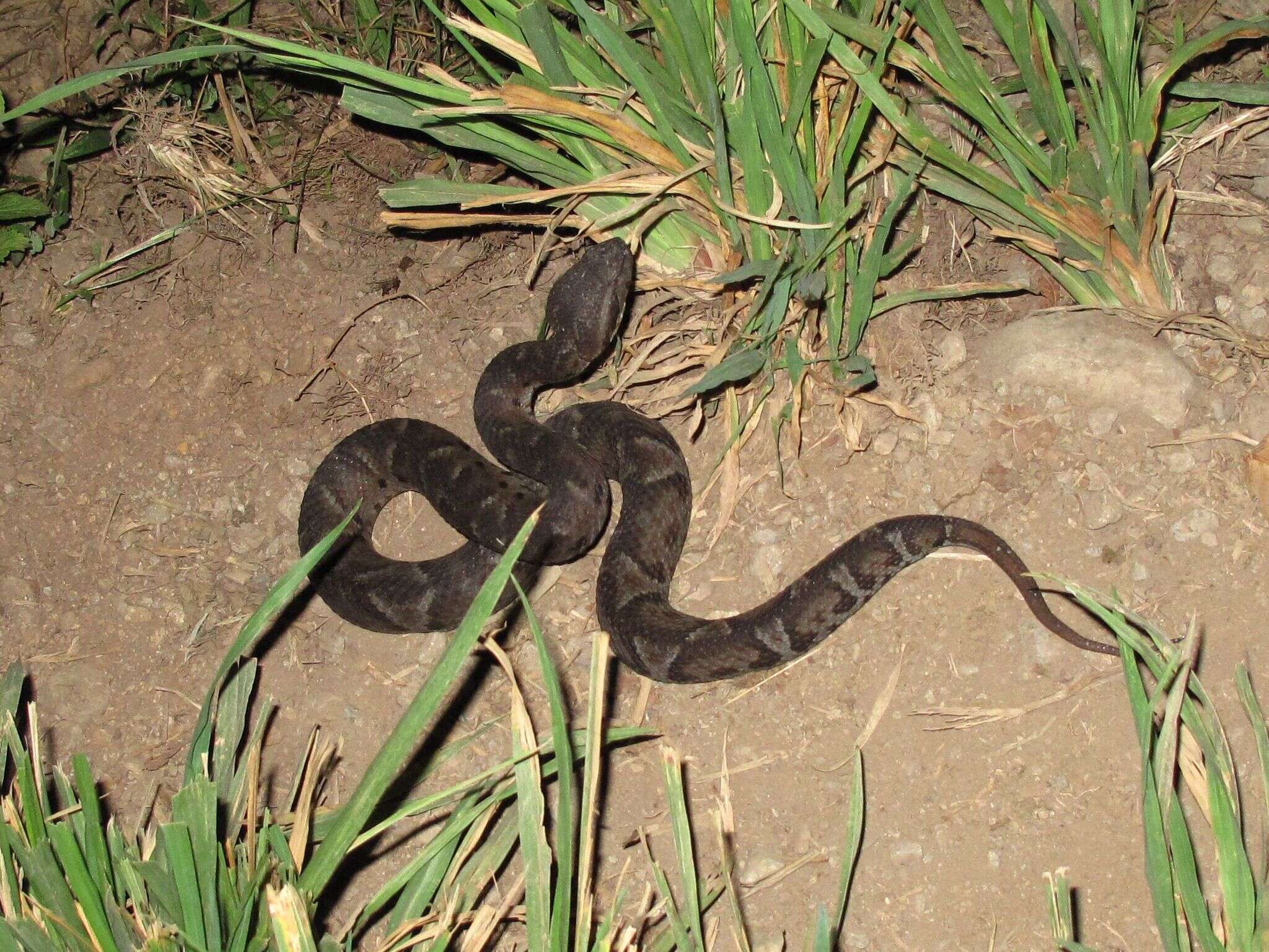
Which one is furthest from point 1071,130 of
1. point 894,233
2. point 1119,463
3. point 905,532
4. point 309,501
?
point 309,501

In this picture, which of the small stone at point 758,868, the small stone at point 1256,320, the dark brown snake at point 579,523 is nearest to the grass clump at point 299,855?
the small stone at point 758,868

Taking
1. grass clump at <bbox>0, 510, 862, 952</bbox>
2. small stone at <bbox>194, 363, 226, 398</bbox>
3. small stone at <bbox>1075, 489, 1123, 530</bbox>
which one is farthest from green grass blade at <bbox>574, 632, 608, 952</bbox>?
small stone at <bbox>194, 363, 226, 398</bbox>

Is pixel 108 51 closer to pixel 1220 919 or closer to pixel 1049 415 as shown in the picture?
pixel 1049 415

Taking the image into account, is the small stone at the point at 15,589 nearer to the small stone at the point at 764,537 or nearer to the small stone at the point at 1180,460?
the small stone at the point at 764,537

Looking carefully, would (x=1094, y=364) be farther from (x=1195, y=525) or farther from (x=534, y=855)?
(x=534, y=855)

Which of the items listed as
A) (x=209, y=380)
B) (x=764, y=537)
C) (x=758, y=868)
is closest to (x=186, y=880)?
(x=758, y=868)

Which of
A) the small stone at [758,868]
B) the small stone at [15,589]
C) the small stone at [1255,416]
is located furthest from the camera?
the small stone at [15,589]

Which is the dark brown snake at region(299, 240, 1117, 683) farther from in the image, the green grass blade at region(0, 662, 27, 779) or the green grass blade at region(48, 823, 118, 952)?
the green grass blade at region(48, 823, 118, 952)
